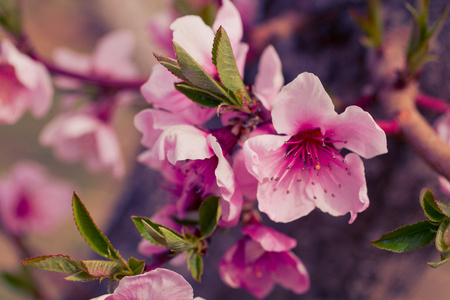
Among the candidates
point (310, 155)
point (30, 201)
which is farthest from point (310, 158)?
point (30, 201)

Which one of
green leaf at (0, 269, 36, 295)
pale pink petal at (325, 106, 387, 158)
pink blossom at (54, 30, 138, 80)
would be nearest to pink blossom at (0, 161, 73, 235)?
green leaf at (0, 269, 36, 295)

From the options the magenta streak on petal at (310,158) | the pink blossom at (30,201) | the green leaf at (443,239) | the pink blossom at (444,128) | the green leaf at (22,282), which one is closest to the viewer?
the green leaf at (443,239)

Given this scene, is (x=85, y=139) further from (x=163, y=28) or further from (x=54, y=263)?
(x=54, y=263)

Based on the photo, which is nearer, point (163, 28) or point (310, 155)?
point (310, 155)

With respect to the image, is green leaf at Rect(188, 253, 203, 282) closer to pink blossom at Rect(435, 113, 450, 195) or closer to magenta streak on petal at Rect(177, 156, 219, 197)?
magenta streak on petal at Rect(177, 156, 219, 197)

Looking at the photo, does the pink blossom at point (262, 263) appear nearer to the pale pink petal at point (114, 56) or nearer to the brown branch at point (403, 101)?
the brown branch at point (403, 101)

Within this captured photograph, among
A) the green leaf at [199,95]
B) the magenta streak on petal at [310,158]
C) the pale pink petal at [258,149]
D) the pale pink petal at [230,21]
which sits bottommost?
the magenta streak on petal at [310,158]

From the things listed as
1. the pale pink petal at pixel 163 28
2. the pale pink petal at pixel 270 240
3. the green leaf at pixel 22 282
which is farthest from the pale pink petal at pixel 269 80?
the green leaf at pixel 22 282

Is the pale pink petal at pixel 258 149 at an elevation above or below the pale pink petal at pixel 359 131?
above
